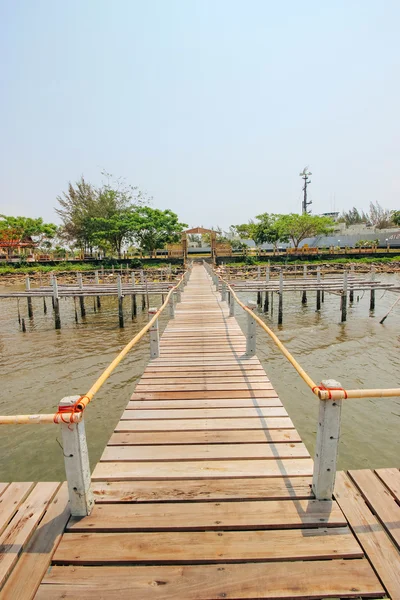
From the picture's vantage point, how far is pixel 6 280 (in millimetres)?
39062

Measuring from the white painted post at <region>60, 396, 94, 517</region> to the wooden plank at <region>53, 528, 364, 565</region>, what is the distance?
7.3 inches

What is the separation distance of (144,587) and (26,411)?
6449mm

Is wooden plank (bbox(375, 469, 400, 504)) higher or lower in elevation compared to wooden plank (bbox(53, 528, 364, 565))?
lower

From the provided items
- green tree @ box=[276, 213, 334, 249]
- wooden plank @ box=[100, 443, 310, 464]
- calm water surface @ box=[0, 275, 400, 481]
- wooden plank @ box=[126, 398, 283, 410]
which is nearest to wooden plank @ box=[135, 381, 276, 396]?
wooden plank @ box=[126, 398, 283, 410]

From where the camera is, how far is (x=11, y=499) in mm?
2645

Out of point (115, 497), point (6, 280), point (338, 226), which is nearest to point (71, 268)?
point (6, 280)

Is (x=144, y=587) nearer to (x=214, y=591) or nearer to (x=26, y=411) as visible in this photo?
(x=214, y=591)

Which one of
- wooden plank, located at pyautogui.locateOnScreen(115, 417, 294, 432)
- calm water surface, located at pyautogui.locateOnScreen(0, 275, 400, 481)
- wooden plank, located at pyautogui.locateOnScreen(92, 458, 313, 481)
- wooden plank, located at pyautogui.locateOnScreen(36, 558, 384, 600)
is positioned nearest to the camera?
wooden plank, located at pyautogui.locateOnScreen(36, 558, 384, 600)

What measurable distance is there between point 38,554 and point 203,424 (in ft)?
6.61

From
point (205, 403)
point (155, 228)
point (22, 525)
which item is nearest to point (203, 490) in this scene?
point (22, 525)

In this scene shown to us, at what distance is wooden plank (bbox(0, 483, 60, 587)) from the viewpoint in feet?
6.88

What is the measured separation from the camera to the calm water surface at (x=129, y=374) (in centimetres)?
562

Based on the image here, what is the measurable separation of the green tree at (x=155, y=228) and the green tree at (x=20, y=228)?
1488cm

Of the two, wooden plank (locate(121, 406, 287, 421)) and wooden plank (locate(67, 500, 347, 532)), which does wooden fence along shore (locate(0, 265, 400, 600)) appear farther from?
wooden plank (locate(121, 406, 287, 421))
